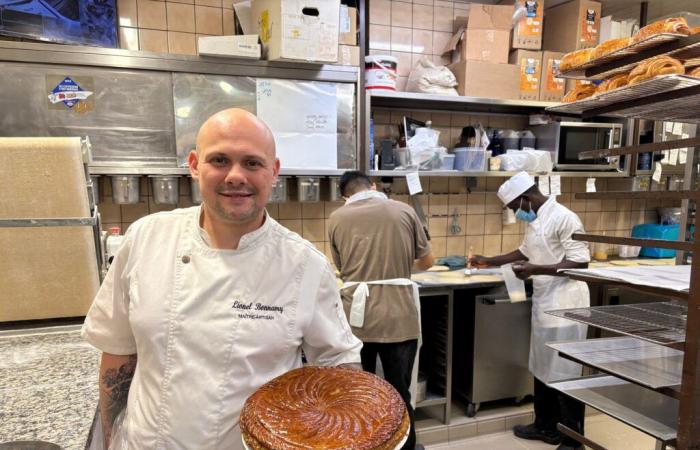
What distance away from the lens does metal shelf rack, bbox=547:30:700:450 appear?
1011 millimetres

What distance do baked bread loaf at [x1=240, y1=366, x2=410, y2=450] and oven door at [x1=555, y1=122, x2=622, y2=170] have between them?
2.86m

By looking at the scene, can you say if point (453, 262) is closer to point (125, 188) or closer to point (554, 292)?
point (554, 292)

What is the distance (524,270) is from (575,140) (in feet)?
4.27

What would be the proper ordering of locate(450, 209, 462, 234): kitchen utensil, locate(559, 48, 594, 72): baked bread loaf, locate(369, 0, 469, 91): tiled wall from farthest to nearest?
locate(450, 209, 462, 234): kitchen utensil, locate(369, 0, 469, 91): tiled wall, locate(559, 48, 594, 72): baked bread loaf

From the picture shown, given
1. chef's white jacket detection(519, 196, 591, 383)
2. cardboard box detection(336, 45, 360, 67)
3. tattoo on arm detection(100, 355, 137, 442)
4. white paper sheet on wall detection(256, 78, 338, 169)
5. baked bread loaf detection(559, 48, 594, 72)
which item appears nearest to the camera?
tattoo on arm detection(100, 355, 137, 442)

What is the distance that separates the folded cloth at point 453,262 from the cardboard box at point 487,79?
1184 millimetres

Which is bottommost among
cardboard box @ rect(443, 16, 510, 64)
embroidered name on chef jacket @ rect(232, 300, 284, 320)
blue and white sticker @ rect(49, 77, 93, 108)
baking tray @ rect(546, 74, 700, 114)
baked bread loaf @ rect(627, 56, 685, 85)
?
embroidered name on chef jacket @ rect(232, 300, 284, 320)

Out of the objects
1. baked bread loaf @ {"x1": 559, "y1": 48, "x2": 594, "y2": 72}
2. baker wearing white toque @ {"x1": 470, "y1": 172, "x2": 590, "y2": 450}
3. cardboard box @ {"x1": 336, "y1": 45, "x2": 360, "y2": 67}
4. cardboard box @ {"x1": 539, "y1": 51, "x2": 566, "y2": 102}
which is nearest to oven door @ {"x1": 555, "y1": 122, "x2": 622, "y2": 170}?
cardboard box @ {"x1": 539, "y1": 51, "x2": 566, "y2": 102}

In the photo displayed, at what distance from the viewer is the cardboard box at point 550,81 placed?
3.14 meters

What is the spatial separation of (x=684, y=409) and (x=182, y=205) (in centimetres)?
273

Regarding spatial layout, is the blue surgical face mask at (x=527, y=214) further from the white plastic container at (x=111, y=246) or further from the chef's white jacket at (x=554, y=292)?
the white plastic container at (x=111, y=246)

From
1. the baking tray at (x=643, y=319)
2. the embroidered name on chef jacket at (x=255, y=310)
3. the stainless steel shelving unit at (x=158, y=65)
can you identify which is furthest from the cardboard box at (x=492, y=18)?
the embroidered name on chef jacket at (x=255, y=310)

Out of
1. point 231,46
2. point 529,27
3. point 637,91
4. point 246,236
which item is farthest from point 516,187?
point 246,236

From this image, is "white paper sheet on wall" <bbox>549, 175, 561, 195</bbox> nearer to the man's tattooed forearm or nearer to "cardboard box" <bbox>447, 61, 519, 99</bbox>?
"cardboard box" <bbox>447, 61, 519, 99</bbox>
